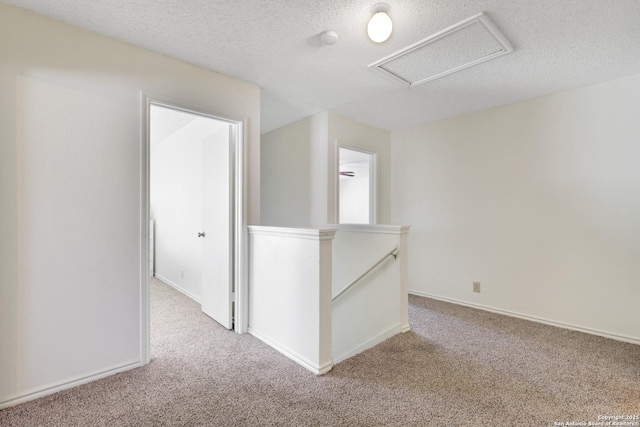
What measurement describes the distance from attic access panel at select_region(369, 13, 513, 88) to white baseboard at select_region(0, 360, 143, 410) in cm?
291

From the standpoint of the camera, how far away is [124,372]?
2.04m

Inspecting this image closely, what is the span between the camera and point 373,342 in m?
2.48

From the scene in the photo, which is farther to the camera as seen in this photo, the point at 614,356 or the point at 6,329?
the point at 614,356

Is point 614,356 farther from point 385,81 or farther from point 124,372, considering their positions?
point 124,372

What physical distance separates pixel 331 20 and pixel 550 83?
2196 mm

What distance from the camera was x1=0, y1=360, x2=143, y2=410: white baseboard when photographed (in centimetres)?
170

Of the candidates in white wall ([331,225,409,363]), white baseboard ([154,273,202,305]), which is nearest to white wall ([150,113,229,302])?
white baseboard ([154,273,202,305])

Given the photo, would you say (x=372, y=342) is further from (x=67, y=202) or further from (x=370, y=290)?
(x=67, y=202)

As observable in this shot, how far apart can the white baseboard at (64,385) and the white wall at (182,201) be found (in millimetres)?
1528

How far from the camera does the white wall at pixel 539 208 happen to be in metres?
2.58

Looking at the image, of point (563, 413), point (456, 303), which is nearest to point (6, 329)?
point (563, 413)

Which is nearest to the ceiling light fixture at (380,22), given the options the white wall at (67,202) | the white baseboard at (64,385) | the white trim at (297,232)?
the white trim at (297,232)

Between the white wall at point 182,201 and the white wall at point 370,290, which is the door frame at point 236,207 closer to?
the white wall at point 182,201

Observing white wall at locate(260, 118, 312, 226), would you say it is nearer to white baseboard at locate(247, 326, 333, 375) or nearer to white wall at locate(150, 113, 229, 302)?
white wall at locate(150, 113, 229, 302)
